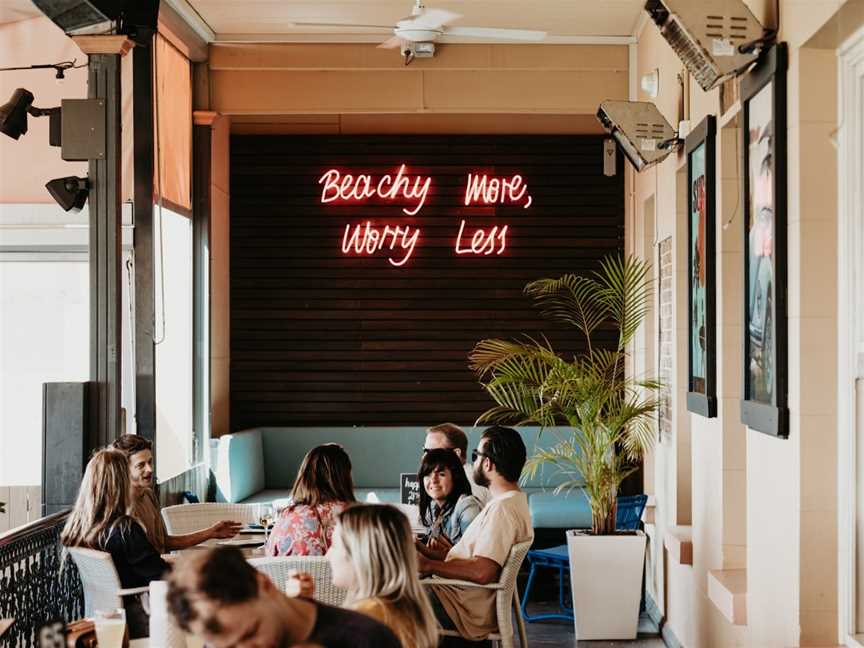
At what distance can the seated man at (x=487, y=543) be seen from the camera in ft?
15.9

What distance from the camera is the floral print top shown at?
16.4 feet

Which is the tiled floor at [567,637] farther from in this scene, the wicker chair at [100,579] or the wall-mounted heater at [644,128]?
the wicker chair at [100,579]

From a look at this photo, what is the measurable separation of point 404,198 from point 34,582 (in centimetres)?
547

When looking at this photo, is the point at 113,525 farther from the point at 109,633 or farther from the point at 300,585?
the point at 300,585

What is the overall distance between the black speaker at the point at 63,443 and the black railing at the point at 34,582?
0.53 ft

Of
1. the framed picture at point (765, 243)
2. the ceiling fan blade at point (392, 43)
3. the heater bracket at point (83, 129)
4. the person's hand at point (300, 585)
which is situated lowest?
the person's hand at point (300, 585)

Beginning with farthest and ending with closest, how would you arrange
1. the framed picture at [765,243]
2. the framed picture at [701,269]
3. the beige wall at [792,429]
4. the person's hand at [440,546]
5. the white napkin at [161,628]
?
the framed picture at [701,269]
the person's hand at [440,546]
the framed picture at [765,243]
the beige wall at [792,429]
the white napkin at [161,628]

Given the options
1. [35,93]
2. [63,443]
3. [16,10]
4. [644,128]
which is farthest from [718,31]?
[35,93]

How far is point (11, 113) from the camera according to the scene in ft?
19.8

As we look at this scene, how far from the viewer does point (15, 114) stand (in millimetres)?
6043

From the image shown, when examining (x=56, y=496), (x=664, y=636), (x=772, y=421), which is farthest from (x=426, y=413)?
(x=772, y=421)

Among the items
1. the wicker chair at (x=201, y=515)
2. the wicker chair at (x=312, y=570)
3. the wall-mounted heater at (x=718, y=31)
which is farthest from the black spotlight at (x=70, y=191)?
the wall-mounted heater at (x=718, y=31)

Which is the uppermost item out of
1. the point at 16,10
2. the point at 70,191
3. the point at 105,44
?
the point at 16,10

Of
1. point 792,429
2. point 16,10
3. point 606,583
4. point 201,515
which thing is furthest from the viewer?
point 16,10
